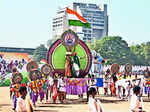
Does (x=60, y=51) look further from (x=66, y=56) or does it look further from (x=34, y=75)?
(x=34, y=75)

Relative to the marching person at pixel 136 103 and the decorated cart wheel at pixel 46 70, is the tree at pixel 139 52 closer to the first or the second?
the decorated cart wheel at pixel 46 70

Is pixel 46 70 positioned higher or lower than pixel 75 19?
lower

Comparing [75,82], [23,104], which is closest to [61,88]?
[75,82]

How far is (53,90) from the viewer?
1923cm

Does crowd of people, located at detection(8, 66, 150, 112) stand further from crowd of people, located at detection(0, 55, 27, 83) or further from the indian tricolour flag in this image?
crowd of people, located at detection(0, 55, 27, 83)

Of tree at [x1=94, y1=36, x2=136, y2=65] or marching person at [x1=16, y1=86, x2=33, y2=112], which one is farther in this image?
tree at [x1=94, y1=36, x2=136, y2=65]

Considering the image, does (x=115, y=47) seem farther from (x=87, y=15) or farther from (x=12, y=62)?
(x=87, y=15)

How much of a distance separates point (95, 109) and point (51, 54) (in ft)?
46.9

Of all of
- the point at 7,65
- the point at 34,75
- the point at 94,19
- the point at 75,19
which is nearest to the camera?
the point at 34,75

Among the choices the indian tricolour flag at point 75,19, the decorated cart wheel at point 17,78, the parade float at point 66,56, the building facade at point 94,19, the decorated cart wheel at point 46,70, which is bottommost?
the decorated cart wheel at point 17,78

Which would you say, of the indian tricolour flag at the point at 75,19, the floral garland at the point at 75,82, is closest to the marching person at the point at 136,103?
the floral garland at the point at 75,82

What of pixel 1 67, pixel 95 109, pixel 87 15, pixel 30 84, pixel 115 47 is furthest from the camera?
pixel 87 15

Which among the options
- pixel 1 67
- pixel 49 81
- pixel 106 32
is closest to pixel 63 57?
pixel 49 81

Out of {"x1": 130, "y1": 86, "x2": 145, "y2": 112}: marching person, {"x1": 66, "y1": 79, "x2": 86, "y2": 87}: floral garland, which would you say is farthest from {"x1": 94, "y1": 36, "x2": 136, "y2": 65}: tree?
{"x1": 130, "y1": 86, "x2": 145, "y2": 112}: marching person
